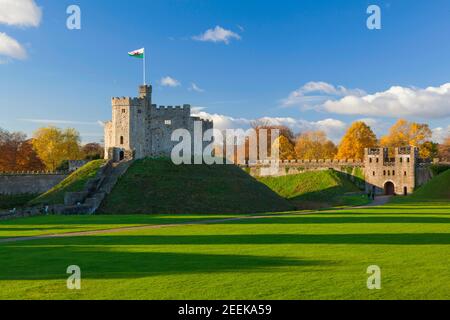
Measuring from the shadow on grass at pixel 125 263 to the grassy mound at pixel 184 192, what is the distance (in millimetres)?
27289

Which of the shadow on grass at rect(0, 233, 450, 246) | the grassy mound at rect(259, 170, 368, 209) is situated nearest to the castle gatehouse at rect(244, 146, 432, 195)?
the grassy mound at rect(259, 170, 368, 209)

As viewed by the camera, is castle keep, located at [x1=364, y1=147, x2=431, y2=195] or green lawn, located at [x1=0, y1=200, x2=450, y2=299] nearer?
green lawn, located at [x1=0, y1=200, x2=450, y2=299]

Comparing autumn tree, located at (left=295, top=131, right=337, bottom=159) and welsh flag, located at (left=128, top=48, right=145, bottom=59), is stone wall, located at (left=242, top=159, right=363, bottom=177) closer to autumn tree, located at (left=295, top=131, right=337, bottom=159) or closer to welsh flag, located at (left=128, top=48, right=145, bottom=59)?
autumn tree, located at (left=295, top=131, right=337, bottom=159)

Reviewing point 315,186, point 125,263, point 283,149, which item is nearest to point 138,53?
point 315,186

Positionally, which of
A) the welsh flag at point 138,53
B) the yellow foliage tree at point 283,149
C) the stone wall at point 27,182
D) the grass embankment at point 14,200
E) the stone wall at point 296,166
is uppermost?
the welsh flag at point 138,53

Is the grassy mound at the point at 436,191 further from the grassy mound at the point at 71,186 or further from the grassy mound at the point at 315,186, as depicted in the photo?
the grassy mound at the point at 71,186

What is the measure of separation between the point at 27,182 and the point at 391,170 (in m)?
58.2

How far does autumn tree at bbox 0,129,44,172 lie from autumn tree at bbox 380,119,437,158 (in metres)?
71.0

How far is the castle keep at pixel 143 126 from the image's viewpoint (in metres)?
59.8

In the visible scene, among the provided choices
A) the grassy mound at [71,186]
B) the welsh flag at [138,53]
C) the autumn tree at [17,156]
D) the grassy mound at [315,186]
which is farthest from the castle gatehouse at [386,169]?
the autumn tree at [17,156]

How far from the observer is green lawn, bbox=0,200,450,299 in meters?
11.3

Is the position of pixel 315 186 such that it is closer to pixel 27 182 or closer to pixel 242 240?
pixel 27 182

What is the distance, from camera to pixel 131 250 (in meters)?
17.9
